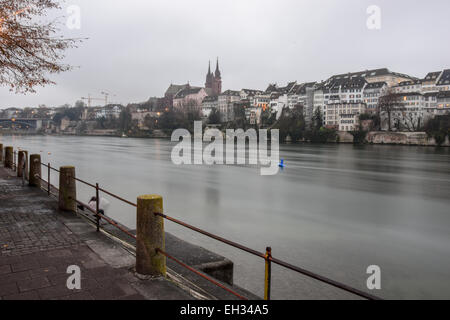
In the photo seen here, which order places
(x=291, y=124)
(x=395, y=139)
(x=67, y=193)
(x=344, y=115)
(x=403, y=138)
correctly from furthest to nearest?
(x=291, y=124)
(x=344, y=115)
(x=395, y=139)
(x=403, y=138)
(x=67, y=193)

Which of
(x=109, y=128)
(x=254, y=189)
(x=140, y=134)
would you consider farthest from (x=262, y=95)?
(x=254, y=189)

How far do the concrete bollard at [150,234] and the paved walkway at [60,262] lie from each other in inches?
8.4

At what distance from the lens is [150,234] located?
5.23 metres

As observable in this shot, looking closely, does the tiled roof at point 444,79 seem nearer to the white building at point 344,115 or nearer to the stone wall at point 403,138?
the white building at point 344,115

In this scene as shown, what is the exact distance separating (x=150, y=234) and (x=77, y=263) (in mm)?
→ 1555

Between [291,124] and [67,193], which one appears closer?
[67,193]

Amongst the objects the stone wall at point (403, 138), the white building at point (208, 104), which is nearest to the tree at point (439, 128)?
the stone wall at point (403, 138)

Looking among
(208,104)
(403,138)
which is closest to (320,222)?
(403,138)

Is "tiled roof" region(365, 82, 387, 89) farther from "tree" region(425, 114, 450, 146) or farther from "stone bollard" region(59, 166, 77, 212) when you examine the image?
"stone bollard" region(59, 166, 77, 212)

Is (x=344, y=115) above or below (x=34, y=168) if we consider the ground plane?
above

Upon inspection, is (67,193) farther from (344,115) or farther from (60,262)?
(344,115)

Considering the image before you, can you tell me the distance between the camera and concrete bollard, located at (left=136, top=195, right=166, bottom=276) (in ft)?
17.0

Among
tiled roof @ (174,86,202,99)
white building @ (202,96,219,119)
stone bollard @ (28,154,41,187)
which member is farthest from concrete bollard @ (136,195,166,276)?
tiled roof @ (174,86,202,99)
